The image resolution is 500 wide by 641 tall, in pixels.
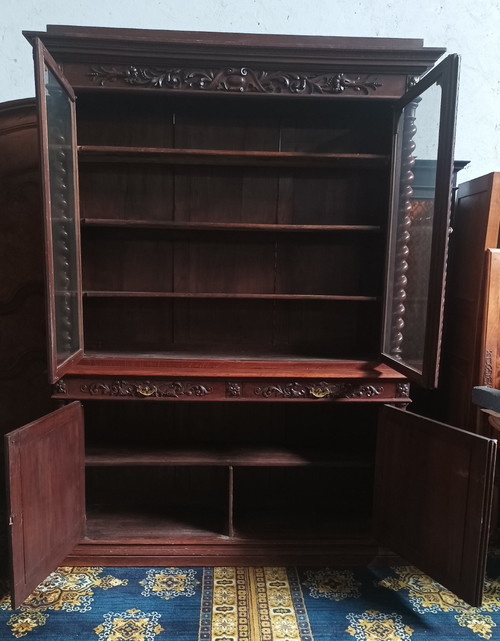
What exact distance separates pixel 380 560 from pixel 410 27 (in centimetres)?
225

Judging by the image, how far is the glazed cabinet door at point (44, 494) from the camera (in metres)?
1.17

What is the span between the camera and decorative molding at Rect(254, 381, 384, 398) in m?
1.55

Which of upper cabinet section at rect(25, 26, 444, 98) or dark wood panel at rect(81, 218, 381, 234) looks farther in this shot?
dark wood panel at rect(81, 218, 381, 234)

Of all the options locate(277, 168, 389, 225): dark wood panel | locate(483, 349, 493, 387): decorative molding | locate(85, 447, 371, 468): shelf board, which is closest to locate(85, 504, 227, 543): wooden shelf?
locate(85, 447, 371, 468): shelf board

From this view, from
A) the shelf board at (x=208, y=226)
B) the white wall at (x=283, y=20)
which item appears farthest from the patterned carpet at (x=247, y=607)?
the white wall at (x=283, y=20)

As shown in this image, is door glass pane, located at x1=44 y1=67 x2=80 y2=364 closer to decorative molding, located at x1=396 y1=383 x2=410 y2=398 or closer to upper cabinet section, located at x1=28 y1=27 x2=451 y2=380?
upper cabinet section, located at x1=28 y1=27 x2=451 y2=380

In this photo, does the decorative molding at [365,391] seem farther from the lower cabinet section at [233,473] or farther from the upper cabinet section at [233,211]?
the lower cabinet section at [233,473]

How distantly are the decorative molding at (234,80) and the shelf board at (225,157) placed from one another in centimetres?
22

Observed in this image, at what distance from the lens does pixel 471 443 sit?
123 centimetres

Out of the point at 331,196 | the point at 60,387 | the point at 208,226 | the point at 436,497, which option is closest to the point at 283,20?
the point at 331,196

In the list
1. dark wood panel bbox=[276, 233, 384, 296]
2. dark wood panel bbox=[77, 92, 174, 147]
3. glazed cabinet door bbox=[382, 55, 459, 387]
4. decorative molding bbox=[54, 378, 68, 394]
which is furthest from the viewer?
dark wood panel bbox=[276, 233, 384, 296]

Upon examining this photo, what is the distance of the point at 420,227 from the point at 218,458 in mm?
1152

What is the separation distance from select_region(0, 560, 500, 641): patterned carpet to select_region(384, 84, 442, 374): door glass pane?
792mm

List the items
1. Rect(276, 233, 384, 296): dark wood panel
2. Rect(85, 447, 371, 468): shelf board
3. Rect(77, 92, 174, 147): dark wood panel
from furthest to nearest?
Rect(276, 233, 384, 296): dark wood panel → Rect(77, 92, 174, 147): dark wood panel → Rect(85, 447, 371, 468): shelf board
